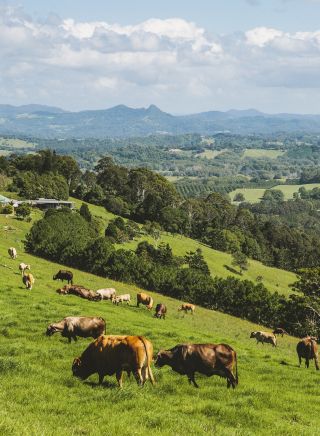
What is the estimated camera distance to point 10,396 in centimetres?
1299

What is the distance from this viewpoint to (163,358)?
666 inches

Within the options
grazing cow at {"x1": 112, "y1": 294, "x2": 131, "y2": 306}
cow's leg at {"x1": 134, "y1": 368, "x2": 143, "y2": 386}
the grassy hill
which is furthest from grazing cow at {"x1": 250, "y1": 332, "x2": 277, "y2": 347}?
the grassy hill

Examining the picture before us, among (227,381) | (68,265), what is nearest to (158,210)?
(68,265)

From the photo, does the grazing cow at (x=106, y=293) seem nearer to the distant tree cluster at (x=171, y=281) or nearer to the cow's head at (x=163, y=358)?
the cow's head at (x=163, y=358)

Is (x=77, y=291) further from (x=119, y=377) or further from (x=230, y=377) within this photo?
(x=119, y=377)

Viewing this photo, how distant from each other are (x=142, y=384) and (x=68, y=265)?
5991cm

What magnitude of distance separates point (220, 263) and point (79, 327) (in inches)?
3970

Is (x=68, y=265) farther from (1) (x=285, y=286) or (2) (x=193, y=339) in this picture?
(1) (x=285, y=286)

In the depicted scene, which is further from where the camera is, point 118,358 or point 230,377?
point 230,377

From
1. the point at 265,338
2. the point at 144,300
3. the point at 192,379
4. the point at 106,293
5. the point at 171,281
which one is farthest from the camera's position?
the point at 171,281

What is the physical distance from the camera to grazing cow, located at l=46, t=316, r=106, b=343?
68.1 feet

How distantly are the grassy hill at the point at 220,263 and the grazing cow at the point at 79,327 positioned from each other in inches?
→ 3313

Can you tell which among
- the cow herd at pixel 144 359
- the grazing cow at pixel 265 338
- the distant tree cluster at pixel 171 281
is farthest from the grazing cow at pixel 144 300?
the cow herd at pixel 144 359

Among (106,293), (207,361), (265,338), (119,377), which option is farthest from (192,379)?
(106,293)
